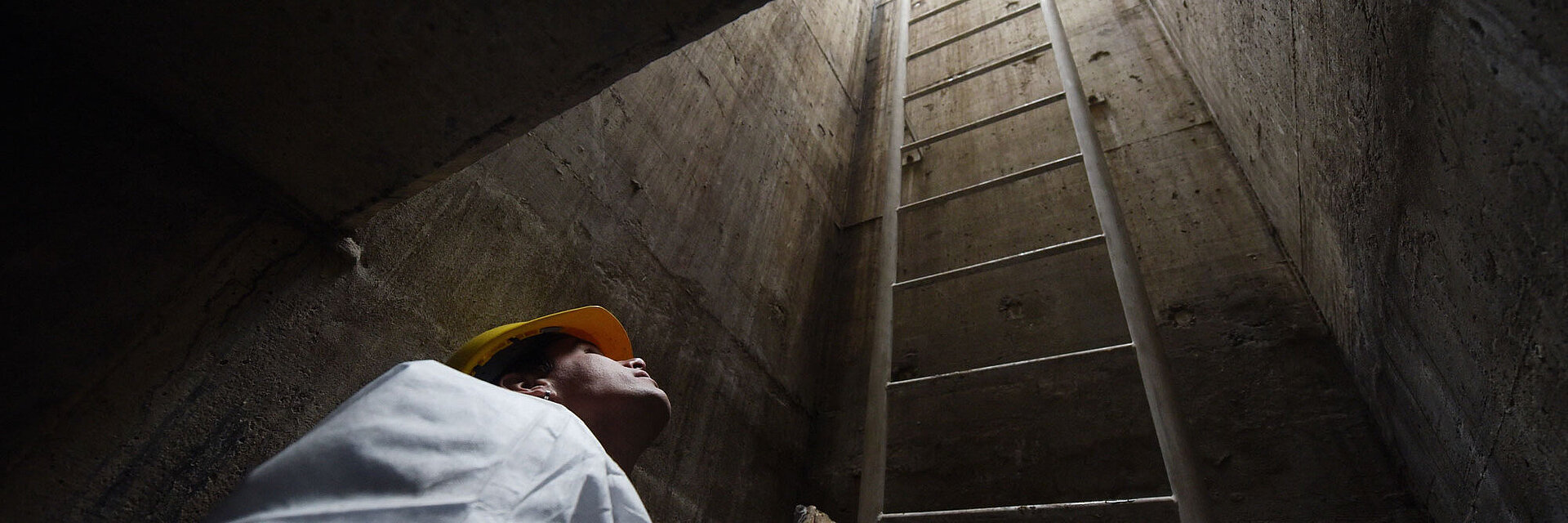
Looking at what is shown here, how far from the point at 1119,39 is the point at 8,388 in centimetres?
556

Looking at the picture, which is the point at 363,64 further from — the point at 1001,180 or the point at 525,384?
the point at 1001,180

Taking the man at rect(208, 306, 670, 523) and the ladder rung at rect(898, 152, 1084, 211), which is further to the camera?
the ladder rung at rect(898, 152, 1084, 211)

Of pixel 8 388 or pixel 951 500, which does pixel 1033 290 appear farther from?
pixel 8 388

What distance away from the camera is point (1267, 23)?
2.40m

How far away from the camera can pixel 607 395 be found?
1.84 meters

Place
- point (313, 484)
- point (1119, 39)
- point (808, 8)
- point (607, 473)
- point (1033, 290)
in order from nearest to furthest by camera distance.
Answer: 1. point (313, 484)
2. point (607, 473)
3. point (1033, 290)
4. point (1119, 39)
5. point (808, 8)

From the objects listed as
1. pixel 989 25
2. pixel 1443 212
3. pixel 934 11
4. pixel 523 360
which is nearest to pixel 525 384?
pixel 523 360

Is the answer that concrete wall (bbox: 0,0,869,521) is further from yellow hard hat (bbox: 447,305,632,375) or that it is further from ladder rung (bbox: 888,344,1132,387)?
ladder rung (bbox: 888,344,1132,387)

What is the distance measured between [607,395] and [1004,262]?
65.9 inches

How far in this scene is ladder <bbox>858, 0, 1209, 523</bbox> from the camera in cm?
212

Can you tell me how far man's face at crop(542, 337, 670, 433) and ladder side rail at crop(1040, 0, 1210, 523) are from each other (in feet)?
4.84

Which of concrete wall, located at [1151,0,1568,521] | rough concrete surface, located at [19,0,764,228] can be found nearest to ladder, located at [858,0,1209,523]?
concrete wall, located at [1151,0,1568,521]

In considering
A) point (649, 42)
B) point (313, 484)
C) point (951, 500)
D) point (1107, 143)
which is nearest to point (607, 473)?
point (313, 484)

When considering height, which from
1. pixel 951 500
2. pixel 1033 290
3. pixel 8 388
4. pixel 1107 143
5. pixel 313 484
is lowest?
pixel 1107 143
